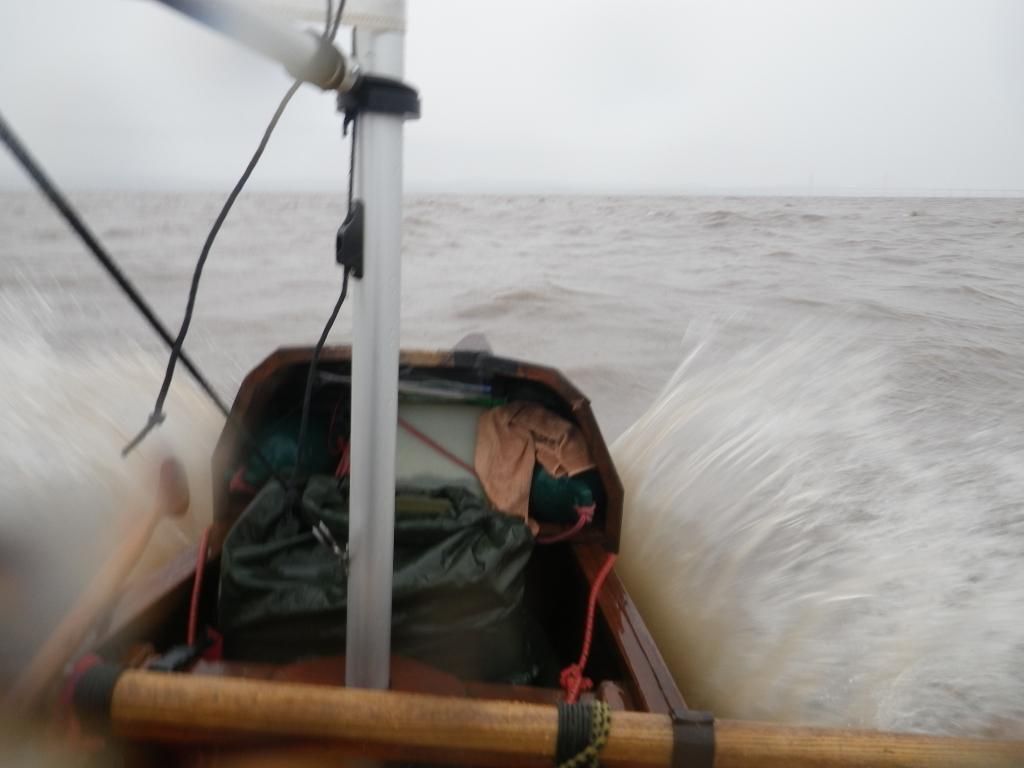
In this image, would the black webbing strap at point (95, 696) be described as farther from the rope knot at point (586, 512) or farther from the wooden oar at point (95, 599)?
the rope knot at point (586, 512)

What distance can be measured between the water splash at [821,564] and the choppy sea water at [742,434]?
1cm

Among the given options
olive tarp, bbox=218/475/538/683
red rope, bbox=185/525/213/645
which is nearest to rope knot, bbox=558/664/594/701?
olive tarp, bbox=218/475/538/683

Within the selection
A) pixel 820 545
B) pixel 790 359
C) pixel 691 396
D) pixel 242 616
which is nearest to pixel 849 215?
pixel 790 359

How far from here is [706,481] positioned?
3557 mm

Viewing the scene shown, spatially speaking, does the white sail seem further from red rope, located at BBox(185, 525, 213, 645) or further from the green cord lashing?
red rope, located at BBox(185, 525, 213, 645)

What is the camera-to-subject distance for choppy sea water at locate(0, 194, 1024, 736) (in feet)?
8.02

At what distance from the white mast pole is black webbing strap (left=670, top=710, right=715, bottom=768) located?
1.84ft

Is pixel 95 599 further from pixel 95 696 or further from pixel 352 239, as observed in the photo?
pixel 352 239

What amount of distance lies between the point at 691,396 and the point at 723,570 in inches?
93.1

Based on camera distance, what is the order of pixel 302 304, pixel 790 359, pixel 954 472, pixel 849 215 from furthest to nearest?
pixel 849 215
pixel 302 304
pixel 790 359
pixel 954 472

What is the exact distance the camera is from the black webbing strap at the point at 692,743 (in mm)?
1100

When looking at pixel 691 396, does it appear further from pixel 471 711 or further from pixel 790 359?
pixel 471 711

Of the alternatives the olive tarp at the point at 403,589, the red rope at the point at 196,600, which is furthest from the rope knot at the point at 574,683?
the red rope at the point at 196,600

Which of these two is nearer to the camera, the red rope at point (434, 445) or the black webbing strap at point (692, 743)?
the black webbing strap at point (692, 743)
